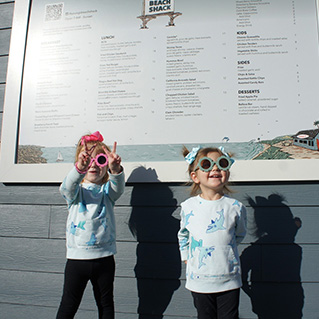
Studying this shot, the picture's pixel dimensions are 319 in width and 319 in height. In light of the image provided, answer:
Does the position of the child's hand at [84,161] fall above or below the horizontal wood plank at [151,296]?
above

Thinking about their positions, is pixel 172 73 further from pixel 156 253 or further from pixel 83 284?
pixel 83 284

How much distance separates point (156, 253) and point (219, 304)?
490 millimetres

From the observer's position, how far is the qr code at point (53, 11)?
208 cm

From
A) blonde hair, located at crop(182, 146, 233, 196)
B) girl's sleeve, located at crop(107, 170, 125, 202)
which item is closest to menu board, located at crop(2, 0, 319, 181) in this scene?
blonde hair, located at crop(182, 146, 233, 196)

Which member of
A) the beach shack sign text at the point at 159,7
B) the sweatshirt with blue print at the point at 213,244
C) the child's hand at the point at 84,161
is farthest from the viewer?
the beach shack sign text at the point at 159,7

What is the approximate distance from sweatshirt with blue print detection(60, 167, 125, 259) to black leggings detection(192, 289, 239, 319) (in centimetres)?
50

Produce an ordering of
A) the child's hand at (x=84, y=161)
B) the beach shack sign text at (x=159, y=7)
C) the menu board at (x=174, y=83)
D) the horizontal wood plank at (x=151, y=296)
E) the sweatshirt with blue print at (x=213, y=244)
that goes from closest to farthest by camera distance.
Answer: the sweatshirt with blue print at (x=213, y=244) → the child's hand at (x=84, y=161) → the horizontal wood plank at (x=151, y=296) → the menu board at (x=174, y=83) → the beach shack sign text at (x=159, y=7)

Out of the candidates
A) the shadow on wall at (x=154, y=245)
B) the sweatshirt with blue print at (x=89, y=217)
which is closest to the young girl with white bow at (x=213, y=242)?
the shadow on wall at (x=154, y=245)

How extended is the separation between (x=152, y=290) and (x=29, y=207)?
920 mm

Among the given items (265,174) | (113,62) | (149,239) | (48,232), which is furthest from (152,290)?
(113,62)

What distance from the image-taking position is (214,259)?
1326 mm

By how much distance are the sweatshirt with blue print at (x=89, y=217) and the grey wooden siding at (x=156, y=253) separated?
0.24 metres

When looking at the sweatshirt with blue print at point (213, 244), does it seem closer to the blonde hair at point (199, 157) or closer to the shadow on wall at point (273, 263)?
the blonde hair at point (199, 157)

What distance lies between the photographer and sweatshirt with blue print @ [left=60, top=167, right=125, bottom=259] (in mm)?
1477
